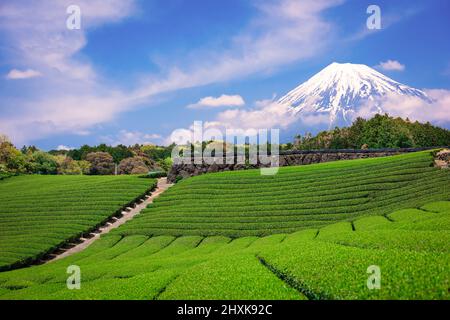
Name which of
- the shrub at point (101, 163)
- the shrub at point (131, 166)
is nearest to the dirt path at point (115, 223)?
the shrub at point (131, 166)

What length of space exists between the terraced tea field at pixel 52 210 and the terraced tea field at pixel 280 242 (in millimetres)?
2688

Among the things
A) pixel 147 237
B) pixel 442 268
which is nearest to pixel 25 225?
pixel 147 237

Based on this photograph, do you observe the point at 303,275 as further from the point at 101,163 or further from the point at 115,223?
the point at 101,163

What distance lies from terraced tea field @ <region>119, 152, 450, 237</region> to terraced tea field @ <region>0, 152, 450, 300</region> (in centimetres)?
9

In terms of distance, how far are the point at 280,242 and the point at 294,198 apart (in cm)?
1097

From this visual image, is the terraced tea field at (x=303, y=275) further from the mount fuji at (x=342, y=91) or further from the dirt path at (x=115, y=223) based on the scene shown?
the mount fuji at (x=342, y=91)

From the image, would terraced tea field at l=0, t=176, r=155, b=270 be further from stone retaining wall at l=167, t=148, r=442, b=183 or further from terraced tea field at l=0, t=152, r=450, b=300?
stone retaining wall at l=167, t=148, r=442, b=183

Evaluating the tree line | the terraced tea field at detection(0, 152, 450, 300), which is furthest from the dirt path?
the tree line

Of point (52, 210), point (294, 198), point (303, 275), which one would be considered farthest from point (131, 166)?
point (303, 275)

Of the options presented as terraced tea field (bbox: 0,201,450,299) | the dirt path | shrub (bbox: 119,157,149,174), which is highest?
shrub (bbox: 119,157,149,174)

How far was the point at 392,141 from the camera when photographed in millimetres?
67000

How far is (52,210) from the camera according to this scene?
35344 millimetres

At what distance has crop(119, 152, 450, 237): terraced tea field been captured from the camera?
26.6 metres
